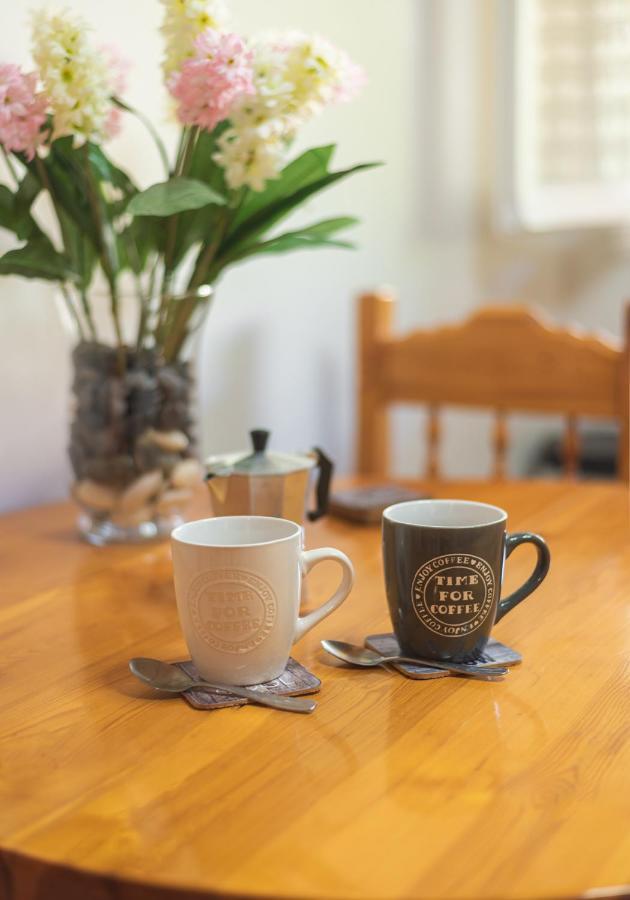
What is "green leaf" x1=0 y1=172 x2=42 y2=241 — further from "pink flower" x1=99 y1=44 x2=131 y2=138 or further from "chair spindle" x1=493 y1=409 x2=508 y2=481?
"chair spindle" x1=493 y1=409 x2=508 y2=481

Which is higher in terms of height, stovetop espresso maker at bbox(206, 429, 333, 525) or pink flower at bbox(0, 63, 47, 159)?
pink flower at bbox(0, 63, 47, 159)

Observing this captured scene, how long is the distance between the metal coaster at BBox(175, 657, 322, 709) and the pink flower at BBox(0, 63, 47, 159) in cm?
50

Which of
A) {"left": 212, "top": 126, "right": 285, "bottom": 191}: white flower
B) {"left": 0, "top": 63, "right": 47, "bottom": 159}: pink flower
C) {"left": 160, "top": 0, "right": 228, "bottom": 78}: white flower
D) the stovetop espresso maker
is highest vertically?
{"left": 160, "top": 0, "right": 228, "bottom": 78}: white flower

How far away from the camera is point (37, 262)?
99 cm

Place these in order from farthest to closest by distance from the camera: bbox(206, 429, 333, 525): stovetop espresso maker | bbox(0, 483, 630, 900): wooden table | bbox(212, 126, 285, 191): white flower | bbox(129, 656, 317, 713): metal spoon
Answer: bbox(212, 126, 285, 191): white flower → bbox(206, 429, 333, 525): stovetop espresso maker → bbox(129, 656, 317, 713): metal spoon → bbox(0, 483, 630, 900): wooden table

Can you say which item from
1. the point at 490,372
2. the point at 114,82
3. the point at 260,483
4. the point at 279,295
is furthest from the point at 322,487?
the point at 279,295

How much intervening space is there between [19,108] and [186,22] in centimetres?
17

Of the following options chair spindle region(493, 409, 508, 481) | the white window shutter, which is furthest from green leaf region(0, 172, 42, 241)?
the white window shutter

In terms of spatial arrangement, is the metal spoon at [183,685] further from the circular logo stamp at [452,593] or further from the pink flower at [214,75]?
the pink flower at [214,75]

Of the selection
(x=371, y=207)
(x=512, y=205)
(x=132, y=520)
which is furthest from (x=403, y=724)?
(x=512, y=205)

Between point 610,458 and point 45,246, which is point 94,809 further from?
point 610,458

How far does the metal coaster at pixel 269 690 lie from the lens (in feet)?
2.15

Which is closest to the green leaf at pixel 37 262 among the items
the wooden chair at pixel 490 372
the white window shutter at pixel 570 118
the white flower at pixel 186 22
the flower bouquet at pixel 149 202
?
the flower bouquet at pixel 149 202

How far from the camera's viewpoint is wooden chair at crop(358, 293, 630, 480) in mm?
1492
